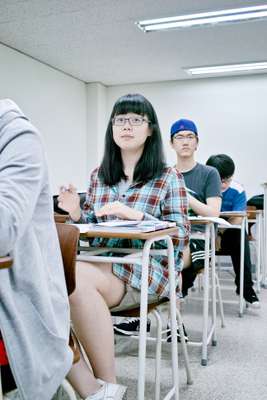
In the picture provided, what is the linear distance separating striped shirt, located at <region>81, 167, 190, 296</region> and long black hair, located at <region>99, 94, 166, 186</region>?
3 cm

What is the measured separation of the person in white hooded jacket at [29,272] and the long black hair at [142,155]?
2.69 feet

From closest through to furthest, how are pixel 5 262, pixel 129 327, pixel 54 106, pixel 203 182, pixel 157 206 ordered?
pixel 5 262
pixel 157 206
pixel 129 327
pixel 203 182
pixel 54 106

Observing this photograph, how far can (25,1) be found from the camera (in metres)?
3.44

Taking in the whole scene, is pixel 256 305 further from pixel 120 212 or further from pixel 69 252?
pixel 69 252

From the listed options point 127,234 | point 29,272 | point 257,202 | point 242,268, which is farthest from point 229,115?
point 29,272

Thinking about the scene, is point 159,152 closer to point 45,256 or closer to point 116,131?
point 116,131

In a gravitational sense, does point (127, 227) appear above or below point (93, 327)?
above

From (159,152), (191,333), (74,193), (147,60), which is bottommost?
(191,333)

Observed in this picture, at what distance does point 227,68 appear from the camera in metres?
5.43

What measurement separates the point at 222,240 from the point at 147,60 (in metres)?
2.56

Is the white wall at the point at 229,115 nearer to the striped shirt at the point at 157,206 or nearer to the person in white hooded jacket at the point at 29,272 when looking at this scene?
the striped shirt at the point at 157,206

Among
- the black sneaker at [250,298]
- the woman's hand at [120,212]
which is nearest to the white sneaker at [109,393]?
the woman's hand at [120,212]

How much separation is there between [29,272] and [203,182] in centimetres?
199

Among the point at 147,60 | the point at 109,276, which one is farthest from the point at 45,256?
the point at 147,60
